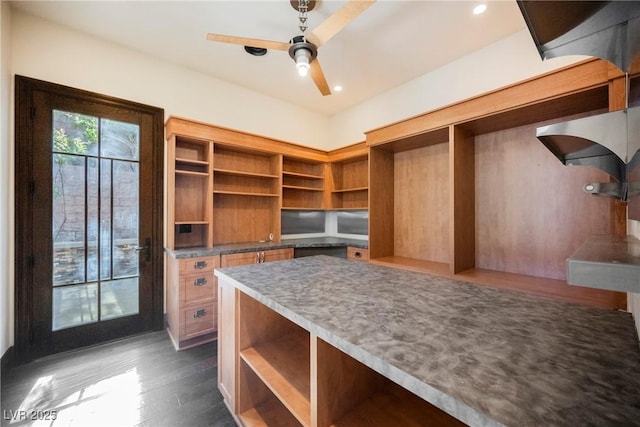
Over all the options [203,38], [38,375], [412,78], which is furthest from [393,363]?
[412,78]

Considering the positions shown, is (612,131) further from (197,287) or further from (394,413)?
(197,287)

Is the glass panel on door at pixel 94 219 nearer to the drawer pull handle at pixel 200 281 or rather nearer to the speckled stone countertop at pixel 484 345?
the drawer pull handle at pixel 200 281

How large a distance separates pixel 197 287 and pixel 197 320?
33 centimetres

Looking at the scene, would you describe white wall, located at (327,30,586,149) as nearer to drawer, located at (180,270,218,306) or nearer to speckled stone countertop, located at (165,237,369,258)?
speckled stone countertop, located at (165,237,369,258)

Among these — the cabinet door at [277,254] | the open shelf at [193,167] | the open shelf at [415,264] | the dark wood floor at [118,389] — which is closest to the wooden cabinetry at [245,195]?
the open shelf at [193,167]

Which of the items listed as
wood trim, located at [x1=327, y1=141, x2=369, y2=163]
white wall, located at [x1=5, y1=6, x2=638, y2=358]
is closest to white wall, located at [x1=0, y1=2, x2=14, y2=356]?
white wall, located at [x1=5, y1=6, x2=638, y2=358]

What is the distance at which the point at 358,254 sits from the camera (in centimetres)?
329

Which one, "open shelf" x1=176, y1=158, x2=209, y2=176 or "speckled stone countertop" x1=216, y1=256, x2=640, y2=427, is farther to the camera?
"open shelf" x1=176, y1=158, x2=209, y2=176

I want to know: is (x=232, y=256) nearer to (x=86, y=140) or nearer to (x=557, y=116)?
(x=86, y=140)

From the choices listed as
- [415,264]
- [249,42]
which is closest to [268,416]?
[415,264]

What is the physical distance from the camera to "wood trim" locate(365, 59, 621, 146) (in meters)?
1.64

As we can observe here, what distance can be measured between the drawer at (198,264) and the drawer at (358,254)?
1.65 metres

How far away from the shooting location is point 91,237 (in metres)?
2.54

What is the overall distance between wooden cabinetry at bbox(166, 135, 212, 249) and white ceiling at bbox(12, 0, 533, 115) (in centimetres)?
99
